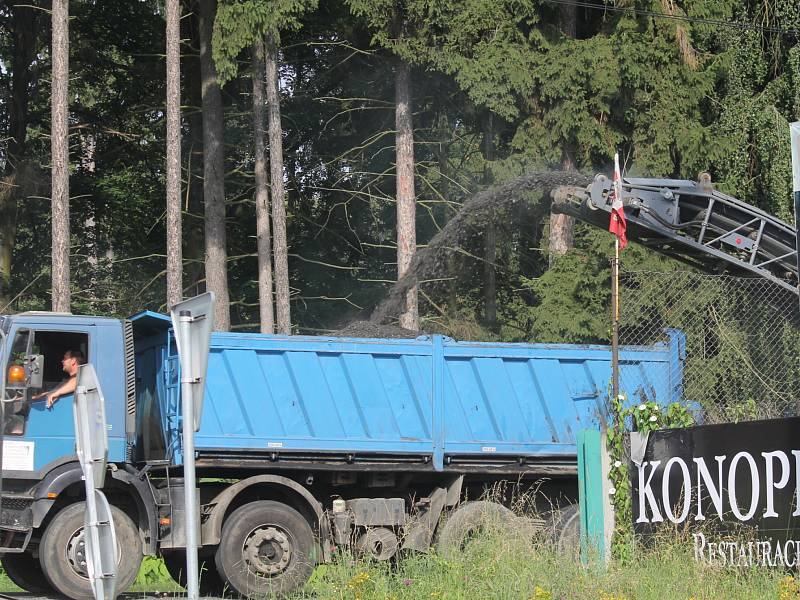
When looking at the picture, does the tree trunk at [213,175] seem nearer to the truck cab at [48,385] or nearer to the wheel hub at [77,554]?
the truck cab at [48,385]

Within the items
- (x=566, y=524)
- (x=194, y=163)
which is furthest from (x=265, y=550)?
(x=194, y=163)

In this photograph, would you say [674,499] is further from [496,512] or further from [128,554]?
[128,554]

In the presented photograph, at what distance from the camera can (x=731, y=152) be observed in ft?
76.3

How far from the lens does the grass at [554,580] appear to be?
852 centimetres

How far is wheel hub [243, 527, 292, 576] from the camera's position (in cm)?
1230

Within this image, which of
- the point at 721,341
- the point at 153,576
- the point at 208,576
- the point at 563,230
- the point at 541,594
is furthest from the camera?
the point at 563,230

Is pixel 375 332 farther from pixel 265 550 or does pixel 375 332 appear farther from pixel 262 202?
pixel 262 202

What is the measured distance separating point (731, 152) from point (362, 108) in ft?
31.3

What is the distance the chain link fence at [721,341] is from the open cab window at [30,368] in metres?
5.77

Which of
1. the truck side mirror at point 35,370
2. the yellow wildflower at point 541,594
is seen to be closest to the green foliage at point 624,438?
the yellow wildflower at point 541,594

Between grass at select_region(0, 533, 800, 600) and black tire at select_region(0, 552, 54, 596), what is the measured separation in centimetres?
448

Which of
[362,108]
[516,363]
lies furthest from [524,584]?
[362,108]

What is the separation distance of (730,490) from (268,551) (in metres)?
4.99

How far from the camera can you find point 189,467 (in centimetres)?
724
